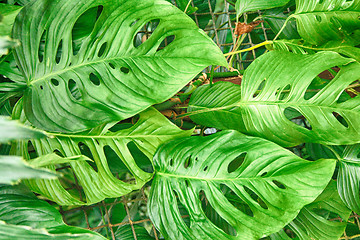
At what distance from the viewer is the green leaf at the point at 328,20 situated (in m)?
0.82

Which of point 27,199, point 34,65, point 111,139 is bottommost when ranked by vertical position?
point 27,199

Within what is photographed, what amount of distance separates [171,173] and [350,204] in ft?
1.62

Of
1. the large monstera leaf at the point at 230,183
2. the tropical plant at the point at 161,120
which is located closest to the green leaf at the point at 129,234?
the tropical plant at the point at 161,120

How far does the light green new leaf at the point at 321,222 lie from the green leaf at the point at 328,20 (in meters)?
0.42

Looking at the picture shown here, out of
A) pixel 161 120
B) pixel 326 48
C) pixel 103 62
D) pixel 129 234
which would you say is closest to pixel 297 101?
pixel 326 48

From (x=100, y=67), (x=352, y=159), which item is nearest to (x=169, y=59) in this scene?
(x=100, y=67)

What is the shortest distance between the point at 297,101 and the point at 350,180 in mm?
270

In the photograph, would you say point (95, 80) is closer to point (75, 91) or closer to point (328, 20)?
point (75, 91)

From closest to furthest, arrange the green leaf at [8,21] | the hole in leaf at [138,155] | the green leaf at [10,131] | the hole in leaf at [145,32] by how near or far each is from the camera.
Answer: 1. the green leaf at [10,131]
2. the green leaf at [8,21]
3. the hole in leaf at [138,155]
4. the hole in leaf at [145,32]

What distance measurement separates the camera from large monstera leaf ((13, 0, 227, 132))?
67 centimetres

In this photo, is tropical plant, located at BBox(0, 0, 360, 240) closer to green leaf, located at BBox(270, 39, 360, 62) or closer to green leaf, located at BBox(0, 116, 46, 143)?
green leaf, located at BBox(270, 39, 360, 62)

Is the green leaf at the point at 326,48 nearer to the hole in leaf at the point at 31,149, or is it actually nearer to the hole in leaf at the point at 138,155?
→ the hole in leaf at the point at 138,155

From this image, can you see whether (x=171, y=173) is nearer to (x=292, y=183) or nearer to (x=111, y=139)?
(x=111, y=139)

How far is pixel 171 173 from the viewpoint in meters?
0.74
